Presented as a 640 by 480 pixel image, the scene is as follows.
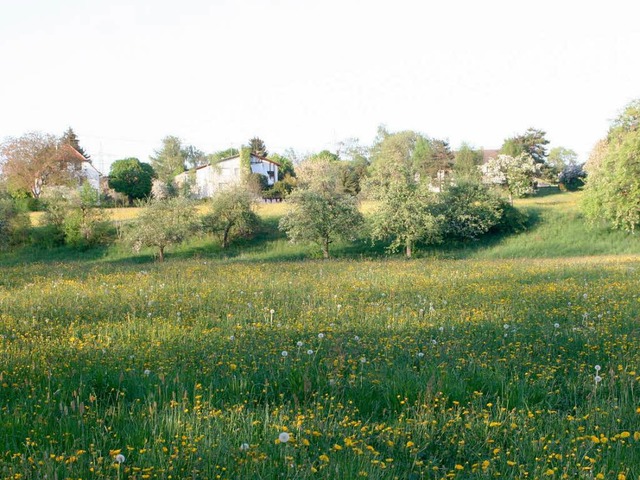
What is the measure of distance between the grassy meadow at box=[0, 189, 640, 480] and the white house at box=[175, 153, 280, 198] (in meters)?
67.3

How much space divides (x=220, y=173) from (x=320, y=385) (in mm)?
83517

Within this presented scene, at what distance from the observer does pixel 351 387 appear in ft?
18.3

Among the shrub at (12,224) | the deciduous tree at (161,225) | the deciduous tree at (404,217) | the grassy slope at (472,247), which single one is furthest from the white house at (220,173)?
the deciduous tree at (404,217)

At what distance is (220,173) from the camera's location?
285 feet

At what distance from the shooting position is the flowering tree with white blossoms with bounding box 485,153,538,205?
7125 centimetres

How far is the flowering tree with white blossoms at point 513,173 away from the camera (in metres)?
71.2

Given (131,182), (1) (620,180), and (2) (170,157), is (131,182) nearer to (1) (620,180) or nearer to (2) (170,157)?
(2) (170,157)

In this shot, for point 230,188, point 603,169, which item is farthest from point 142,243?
point 603,169

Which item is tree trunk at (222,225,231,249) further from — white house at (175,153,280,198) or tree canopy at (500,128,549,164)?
tree canopy at (500,128,549,164)

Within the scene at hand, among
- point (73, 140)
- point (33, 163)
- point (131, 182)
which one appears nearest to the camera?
point (33, 163)

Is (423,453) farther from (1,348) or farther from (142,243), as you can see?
(142,243)

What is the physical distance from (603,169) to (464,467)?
45522mm

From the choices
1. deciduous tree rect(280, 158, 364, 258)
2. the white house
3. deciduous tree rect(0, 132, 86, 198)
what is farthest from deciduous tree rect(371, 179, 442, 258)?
deciduous tree rect(0, 132, 86, 198)

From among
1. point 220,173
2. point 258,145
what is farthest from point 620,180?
point 258,145
